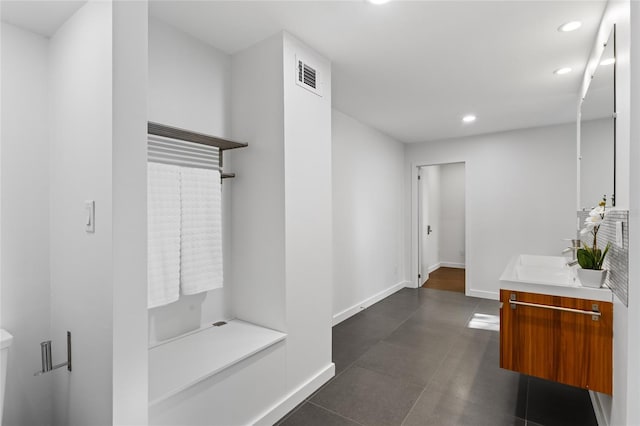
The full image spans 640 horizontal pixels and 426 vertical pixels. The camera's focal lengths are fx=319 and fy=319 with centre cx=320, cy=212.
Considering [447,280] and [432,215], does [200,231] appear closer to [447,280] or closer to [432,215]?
[447,280]

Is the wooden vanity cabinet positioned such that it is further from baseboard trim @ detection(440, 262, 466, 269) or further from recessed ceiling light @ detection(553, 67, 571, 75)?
baseboard trim @ detection(440, 262, 466, 269)

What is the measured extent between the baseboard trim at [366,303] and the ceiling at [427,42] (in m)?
2.43

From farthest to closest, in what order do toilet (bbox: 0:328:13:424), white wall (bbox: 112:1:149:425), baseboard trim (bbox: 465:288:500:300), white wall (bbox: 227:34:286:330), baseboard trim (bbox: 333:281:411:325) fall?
1. baseboard trim (bbox: 465:288:500:300)
2. baseboard trim (bbox: 333:281:411:325)
3. white wall (bbox: 227:34:286:330)
4. toilet (bbox: 0:328:13:424)
5. white wall (bbox: 112:1:149:425)

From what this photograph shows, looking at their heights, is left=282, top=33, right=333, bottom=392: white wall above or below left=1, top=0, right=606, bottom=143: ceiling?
below

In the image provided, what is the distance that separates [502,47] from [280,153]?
1788 millimetres

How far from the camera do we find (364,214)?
4.30 m

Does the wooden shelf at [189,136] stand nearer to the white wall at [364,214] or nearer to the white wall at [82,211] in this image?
the white wall at [82,211]

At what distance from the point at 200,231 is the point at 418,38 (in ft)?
6.41

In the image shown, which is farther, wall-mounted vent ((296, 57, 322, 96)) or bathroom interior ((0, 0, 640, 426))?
wall-mounted vent ((296, 57, 322, 96))

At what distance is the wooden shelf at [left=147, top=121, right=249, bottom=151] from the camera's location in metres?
1.77

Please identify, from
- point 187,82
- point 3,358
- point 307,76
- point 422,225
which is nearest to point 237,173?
point 187,82

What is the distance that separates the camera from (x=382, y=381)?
2439mm

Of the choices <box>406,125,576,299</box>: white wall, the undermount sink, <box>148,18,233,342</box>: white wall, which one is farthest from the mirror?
<box>148,18,233,342</box>: white wall

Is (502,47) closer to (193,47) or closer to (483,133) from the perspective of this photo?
(193,47)
